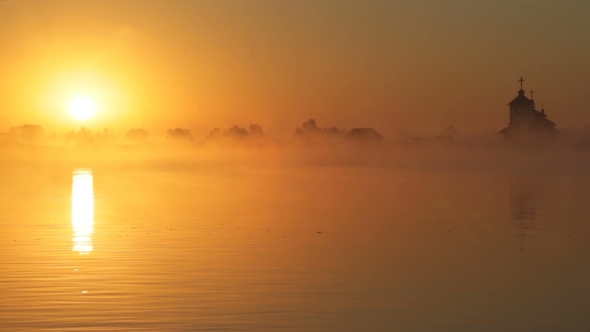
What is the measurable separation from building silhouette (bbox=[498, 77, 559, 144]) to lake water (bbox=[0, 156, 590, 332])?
105 m

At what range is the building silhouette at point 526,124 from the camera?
468 feet

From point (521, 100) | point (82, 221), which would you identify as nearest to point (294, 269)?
point (82, 221)

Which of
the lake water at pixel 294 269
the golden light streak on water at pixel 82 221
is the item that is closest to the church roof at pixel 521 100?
the golden light streak on water at pixel 82 221

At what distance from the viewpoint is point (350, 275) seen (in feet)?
67.5

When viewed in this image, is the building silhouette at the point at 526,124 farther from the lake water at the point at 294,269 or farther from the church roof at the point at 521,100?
the lake water at the point at 294,269

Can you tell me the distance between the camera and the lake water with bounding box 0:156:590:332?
15.9 metres

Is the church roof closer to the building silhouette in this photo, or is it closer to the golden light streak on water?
the building silhouette

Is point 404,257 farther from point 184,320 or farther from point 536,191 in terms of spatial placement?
point 536,191

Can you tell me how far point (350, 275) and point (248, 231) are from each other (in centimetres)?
1069

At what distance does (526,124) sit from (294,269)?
131 metres

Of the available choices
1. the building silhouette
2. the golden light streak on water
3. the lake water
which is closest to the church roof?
the building silhouette

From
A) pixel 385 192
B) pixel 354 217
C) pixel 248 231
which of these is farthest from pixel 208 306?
pixel 385 192

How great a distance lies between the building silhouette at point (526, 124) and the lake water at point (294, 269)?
104969 millimetres

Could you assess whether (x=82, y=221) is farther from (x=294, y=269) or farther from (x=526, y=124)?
(x=526, y=124)
